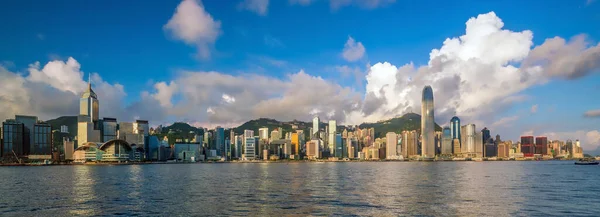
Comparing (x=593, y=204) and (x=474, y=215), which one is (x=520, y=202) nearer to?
(x=593, y=204)

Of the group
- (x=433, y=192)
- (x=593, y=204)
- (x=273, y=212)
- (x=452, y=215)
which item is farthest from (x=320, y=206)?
(x=593, y=204)

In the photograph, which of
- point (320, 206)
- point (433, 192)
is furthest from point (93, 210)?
point (433, 192)

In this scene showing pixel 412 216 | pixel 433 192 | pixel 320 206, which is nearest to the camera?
pixel 412 216

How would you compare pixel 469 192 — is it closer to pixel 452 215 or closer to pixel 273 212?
pixel 452 215

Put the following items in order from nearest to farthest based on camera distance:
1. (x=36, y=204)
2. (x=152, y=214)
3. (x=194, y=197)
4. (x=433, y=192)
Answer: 1. (x=152, y=214)
2. (x=36, y=204)
3. (x=194, y=197)
4. (x=433, y=192)

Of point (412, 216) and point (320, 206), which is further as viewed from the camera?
point (320, 206)

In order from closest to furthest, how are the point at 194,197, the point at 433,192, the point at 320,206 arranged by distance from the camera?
the point at 320,206 < the point at 194,197 < the point at 433,192

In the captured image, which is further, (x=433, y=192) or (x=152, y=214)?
(x=433, y=192)

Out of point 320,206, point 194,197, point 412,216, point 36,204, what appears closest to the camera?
point 412,216
